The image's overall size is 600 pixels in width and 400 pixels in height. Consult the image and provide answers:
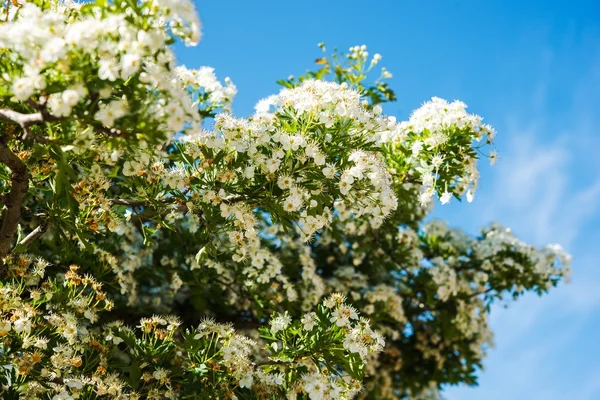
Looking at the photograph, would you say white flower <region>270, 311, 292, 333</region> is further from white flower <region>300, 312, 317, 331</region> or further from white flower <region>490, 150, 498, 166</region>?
white flower <region>490, 150, 498, 166</region>

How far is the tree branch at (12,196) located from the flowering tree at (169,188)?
1 cm

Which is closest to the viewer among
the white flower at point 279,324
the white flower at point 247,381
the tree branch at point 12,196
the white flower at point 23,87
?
the white flower at point 23,87

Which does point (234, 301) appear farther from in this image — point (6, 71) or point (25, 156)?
point (6, 71)

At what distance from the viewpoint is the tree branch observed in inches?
139

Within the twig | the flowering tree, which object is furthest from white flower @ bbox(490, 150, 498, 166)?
the twig

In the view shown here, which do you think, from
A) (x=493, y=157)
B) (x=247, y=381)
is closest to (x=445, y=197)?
(x=493, y=157)

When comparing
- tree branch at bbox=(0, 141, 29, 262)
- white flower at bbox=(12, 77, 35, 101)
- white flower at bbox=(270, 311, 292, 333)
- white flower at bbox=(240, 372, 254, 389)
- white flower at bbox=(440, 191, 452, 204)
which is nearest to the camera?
white flower at bbox=(12, 77, 35, 101)

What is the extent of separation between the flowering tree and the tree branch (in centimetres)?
1

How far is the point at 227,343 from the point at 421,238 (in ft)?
13.8

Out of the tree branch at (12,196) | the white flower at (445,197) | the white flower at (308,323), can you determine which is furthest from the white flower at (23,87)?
the white flower at (445,197)

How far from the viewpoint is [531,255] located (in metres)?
7.23

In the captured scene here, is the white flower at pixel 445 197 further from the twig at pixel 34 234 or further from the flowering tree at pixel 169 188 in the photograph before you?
the twig at pixel 34 234

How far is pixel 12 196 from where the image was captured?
3.77 metres

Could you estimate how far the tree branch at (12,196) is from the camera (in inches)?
139
